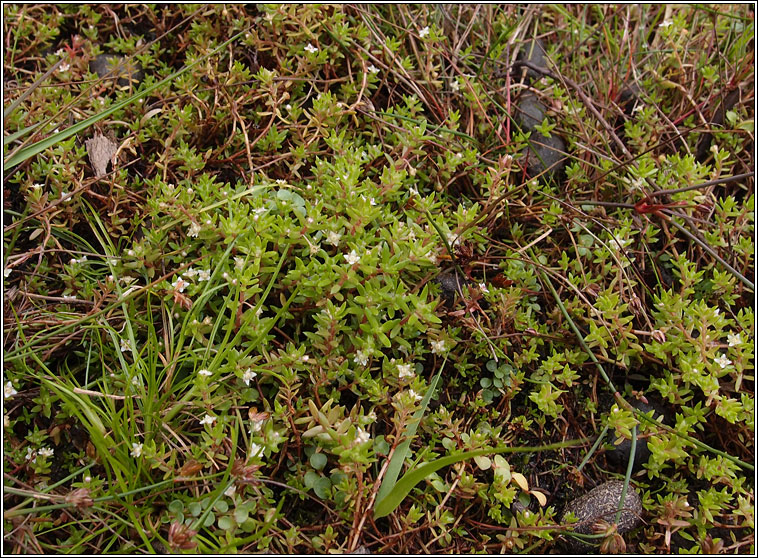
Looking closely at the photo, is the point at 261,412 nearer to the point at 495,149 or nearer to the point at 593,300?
the point at 593,300

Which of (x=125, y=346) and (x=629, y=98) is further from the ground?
(x=629, y=98)

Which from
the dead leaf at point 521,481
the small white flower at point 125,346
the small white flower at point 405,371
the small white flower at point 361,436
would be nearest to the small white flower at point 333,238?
the small white flower at point 405,371

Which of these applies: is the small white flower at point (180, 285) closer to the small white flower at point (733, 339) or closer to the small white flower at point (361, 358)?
the small white flower at point (361, 358)

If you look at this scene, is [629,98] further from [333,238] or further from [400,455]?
[400,455]

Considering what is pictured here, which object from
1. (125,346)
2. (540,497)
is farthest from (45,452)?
(540,497)

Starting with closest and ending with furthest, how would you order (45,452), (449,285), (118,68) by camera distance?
(45,452), (449,285), (118,68)
